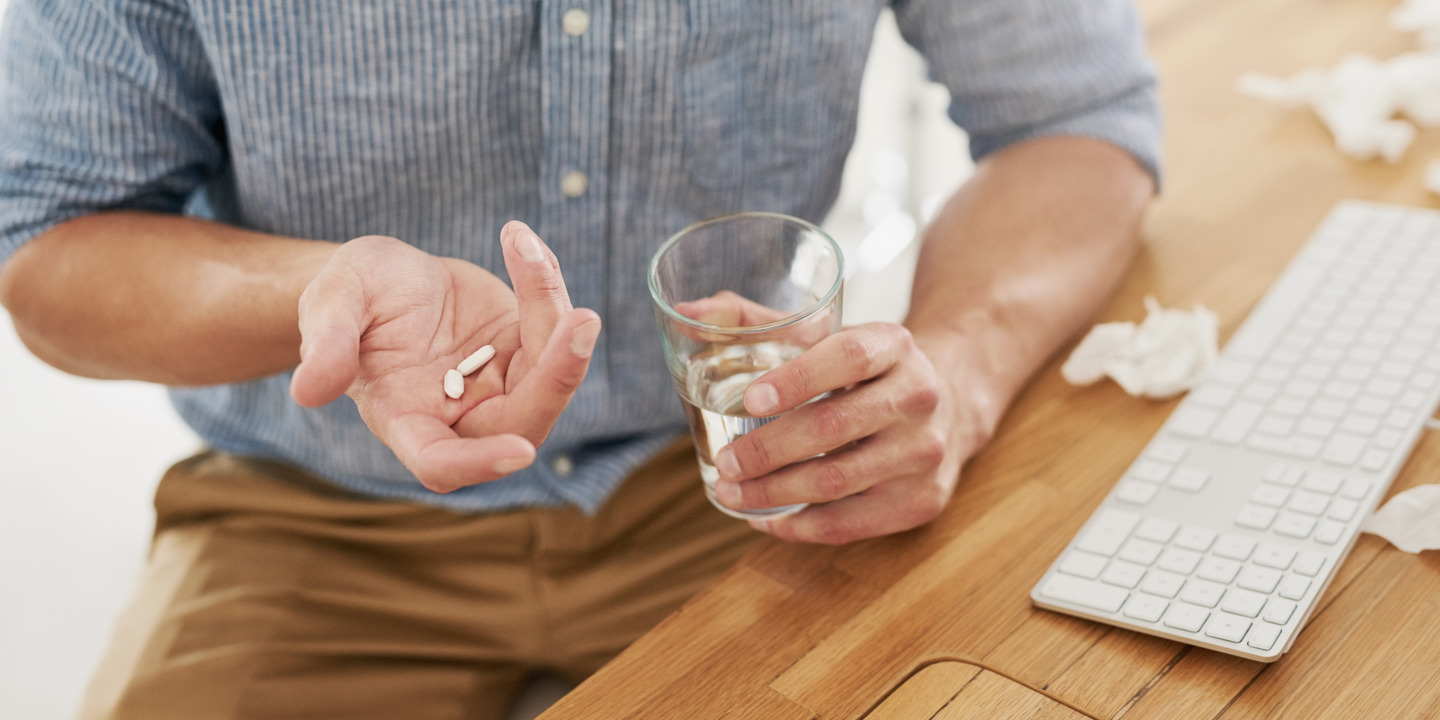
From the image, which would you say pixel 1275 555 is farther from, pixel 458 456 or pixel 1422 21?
pixel 1422 21

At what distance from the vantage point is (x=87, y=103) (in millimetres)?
834

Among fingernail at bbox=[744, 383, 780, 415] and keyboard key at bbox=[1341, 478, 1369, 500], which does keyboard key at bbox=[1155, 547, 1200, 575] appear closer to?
keyboard key at bbox=[1341, 478, 1369, 500]

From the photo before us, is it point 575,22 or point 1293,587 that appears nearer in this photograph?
point 1293,587

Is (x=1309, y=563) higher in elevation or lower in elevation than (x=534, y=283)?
lower

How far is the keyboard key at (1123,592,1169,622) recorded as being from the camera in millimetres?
627

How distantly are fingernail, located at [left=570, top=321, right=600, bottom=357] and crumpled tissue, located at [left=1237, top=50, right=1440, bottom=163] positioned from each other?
2.92 ft

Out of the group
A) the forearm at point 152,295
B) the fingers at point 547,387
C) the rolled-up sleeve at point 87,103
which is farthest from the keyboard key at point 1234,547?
the rolled-up sleeve at point 87,103

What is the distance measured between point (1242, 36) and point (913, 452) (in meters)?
0.87

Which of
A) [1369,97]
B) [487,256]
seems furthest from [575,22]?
[1369,97]

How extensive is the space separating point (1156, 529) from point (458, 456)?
429 mm

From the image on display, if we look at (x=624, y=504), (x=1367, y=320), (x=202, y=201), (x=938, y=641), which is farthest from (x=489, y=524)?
(x=1367, y=320)

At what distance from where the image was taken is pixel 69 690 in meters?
1.43

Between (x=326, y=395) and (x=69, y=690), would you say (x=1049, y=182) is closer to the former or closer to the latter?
(x=326, y=395)

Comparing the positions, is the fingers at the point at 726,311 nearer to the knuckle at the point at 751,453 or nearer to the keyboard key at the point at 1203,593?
the knuckle at the point at 751,453
